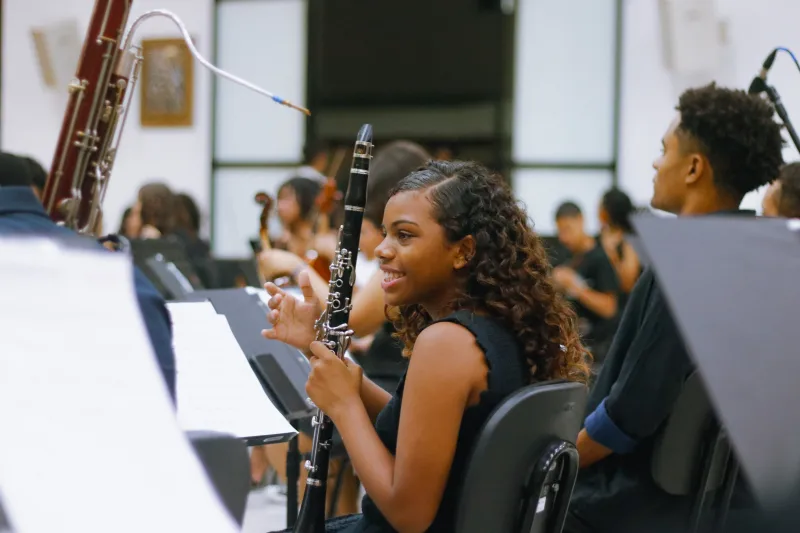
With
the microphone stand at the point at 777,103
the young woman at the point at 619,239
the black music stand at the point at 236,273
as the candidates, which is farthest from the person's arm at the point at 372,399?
the young woman at the point at 619,239

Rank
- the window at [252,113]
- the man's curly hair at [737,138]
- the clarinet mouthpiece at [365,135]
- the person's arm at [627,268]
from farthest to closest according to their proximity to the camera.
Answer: the window at [252,113]
the person's arm at [627,268]
the man's curly hair at [737,138]
the clarinet mouthpiece at [365,135]

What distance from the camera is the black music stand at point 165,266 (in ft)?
10.0

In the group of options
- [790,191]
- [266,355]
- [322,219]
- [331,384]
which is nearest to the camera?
[331,384]

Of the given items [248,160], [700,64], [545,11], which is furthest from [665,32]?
[248,160]

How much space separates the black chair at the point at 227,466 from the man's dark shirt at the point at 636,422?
3.27 feet

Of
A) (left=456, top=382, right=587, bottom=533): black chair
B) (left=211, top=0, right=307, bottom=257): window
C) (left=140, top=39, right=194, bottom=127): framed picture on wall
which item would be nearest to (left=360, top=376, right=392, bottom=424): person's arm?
(left=456, top=382, right=587, bottom=533): black chair

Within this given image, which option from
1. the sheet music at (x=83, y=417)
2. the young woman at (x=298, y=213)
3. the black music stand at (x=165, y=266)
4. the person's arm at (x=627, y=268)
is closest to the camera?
the sheet music at (x=83, y=417)

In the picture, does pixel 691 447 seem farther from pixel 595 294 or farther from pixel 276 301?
pixel 595 294

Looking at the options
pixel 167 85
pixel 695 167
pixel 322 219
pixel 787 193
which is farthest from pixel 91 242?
pixel 167 85

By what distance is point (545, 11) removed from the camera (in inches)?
261

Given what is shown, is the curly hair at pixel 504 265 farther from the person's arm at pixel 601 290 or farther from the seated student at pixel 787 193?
the person's arm at pixel 601 290

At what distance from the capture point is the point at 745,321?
886mm

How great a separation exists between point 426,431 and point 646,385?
0.63 metres

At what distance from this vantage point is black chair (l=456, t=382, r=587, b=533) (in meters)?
1.47
